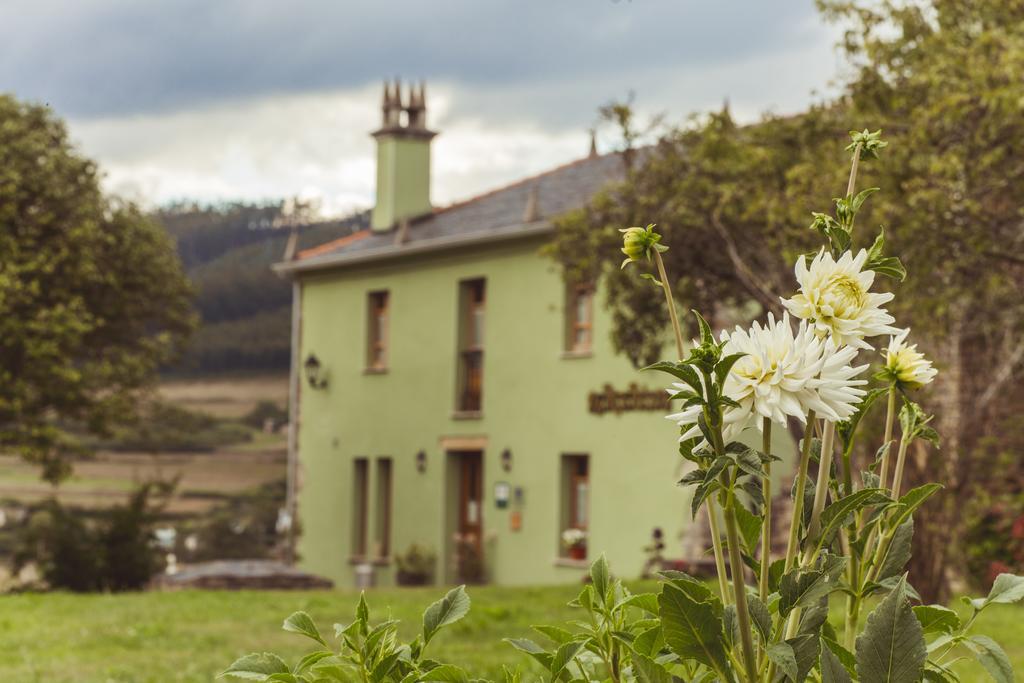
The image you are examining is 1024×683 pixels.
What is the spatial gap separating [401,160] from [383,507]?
7.38 m

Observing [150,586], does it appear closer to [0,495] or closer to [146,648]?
[0,495]

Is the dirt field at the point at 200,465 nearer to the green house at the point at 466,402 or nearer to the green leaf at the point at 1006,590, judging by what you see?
the green house at the point at 466,402

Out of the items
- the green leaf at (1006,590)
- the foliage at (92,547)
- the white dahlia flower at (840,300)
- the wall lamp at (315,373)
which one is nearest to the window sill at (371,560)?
the wall lamp at (315,373)

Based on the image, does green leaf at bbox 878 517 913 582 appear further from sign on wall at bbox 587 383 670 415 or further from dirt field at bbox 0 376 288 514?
dirt field at bbox 0 376 288 514

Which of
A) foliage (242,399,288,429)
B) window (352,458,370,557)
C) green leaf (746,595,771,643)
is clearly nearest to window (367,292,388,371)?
window (352,458,370,557)

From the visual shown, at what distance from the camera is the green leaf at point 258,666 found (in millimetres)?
1968

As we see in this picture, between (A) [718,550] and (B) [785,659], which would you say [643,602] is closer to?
(A) [718,550]

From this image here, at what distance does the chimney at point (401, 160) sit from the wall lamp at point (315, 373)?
3272 mm

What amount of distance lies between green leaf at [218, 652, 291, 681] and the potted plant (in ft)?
73.0

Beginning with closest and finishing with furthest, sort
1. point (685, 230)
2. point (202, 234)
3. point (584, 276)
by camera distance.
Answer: point (685, 230), point (584, 276), point (202, 234)

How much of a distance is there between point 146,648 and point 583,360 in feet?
44.4

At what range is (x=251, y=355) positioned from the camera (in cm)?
3522

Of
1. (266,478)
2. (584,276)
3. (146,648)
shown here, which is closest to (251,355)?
(266,478)

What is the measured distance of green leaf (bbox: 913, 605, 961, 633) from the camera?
1998 millimetres
